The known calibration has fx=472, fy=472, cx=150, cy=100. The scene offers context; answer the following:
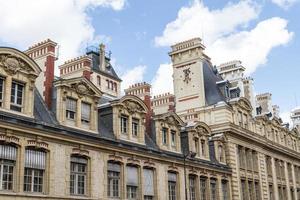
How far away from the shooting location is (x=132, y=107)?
33656 mm

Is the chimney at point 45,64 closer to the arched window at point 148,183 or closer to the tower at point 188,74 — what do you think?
the arched window at point 148,183

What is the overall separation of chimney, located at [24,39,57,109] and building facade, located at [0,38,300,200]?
0.21 feet

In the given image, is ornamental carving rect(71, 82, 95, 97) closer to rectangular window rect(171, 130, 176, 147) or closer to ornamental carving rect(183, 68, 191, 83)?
rectangular window rect(171, 130, 176, 147)

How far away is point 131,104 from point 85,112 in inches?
181

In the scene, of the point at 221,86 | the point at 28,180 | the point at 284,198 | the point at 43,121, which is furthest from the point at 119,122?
the point at 284,198

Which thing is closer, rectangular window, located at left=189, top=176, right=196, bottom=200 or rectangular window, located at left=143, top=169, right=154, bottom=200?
rectangular window, located at left=143, top=169, right=154, bottom=200

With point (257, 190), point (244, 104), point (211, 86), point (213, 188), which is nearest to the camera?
point (213, 188)

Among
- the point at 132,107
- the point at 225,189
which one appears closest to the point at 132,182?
the point at 132,107

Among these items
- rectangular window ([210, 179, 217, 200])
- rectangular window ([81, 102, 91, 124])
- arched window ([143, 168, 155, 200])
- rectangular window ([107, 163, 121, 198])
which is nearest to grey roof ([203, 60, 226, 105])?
rectangular window ([210, 179, 217, 200])

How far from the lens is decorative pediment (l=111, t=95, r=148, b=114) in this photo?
3229 centimetres

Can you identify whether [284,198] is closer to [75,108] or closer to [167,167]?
[167,167]

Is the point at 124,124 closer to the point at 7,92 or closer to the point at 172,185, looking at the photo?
the point at 172,185

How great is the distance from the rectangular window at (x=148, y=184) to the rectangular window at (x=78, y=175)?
233 inches

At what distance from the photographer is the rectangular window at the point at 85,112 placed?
29.7 m
